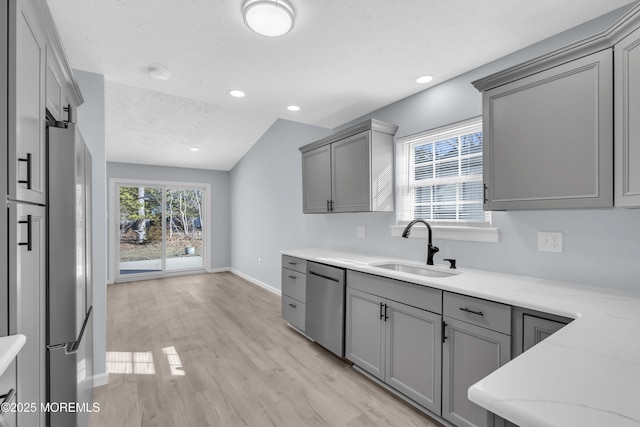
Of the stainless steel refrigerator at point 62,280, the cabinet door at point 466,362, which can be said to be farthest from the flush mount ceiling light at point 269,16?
the cabinet door at point 466,362

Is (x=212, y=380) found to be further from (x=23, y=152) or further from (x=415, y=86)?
(x=415, y=86)

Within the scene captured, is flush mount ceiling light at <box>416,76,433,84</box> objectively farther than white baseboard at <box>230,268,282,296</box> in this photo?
No

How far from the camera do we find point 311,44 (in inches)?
81.6

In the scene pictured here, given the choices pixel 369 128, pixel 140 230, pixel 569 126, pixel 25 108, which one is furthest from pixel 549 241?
pixel 140 230

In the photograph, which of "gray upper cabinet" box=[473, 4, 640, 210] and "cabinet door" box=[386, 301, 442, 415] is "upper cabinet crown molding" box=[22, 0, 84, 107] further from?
"cabinet door" box=[386, 301, 442, 415]

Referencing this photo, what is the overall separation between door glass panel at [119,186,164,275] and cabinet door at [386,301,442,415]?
5.75m

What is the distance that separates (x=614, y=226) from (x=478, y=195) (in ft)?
2.75

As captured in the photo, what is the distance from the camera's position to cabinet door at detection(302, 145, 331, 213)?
3.38 meters

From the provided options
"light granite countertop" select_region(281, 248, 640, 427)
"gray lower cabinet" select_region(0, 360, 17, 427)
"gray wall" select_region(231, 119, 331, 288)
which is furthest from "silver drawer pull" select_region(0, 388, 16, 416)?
"gray wall" select_region(231, 119, 331, 288)

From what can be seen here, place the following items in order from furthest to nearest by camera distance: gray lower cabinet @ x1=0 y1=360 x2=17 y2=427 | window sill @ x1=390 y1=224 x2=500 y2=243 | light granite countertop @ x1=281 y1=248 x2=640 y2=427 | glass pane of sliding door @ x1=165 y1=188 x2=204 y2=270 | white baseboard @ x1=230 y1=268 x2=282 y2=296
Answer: glass pane of sliding door @ x1=165 y1=188 x2=204 y2=270 < white baseboard @ x1=230 y1=268 x2=282 y2=296 < window sill @ x1=390 y1=224 x2=500 y2=243 < gray lower cabinet @ x1=0 y1=360 x2=17 y2=427 < light granite countertop @ x1=281 y1=248 x2=640 y2=427

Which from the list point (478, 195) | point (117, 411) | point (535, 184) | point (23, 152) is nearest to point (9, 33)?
point (23, 152)

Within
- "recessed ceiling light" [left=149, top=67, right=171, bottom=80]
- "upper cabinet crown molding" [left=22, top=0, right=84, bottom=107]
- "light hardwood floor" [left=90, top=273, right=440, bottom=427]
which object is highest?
"recessed ceiling light" [left=149, top=67, right=171, bottom=80]

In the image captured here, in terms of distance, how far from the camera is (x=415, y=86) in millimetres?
2674

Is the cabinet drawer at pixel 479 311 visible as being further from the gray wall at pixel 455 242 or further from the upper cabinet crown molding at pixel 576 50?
the upper cabinet crown molding at pixel 576 50
